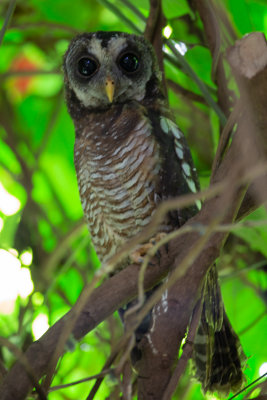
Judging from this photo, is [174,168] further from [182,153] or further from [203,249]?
[203,249]

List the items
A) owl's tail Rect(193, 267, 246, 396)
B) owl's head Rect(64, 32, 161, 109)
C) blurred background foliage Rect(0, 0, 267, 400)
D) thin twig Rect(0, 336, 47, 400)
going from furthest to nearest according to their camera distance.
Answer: owl's head Rect(64, 32, 161, 109) → blurred background foliage Rect(0, 0, 267, 400) → owl's tail Rect(193, 267, 246, 396) → thin twig Rect(0, 336, 47, 400)

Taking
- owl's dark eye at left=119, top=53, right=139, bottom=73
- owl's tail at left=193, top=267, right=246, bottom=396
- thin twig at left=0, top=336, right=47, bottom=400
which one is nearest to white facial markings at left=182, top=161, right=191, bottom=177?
owl's tail at left=193, top=267, right=246, bottom=396

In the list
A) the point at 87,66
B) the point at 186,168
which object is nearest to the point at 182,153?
the point at 186,168

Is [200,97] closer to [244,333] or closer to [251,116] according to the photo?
[244,333]

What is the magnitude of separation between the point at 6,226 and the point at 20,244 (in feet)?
0.35

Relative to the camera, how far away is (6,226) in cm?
184

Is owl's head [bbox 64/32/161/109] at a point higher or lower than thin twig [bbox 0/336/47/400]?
higher

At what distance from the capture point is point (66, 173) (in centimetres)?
237

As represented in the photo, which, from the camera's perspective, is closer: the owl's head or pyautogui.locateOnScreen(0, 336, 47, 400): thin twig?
pyautogui.locateOnScreen(0, 336, 47, 400): thin twig

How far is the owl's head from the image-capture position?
69.5 inches

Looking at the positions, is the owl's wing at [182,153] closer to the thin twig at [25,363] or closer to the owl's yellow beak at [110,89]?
the owl's yellow beak at [110,89]

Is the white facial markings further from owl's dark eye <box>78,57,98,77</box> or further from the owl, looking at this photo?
owl's dark eye <box>78,57,98,77</box>

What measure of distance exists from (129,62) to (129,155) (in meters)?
0.40

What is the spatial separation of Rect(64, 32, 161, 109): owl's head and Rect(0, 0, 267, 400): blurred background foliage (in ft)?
0.29
